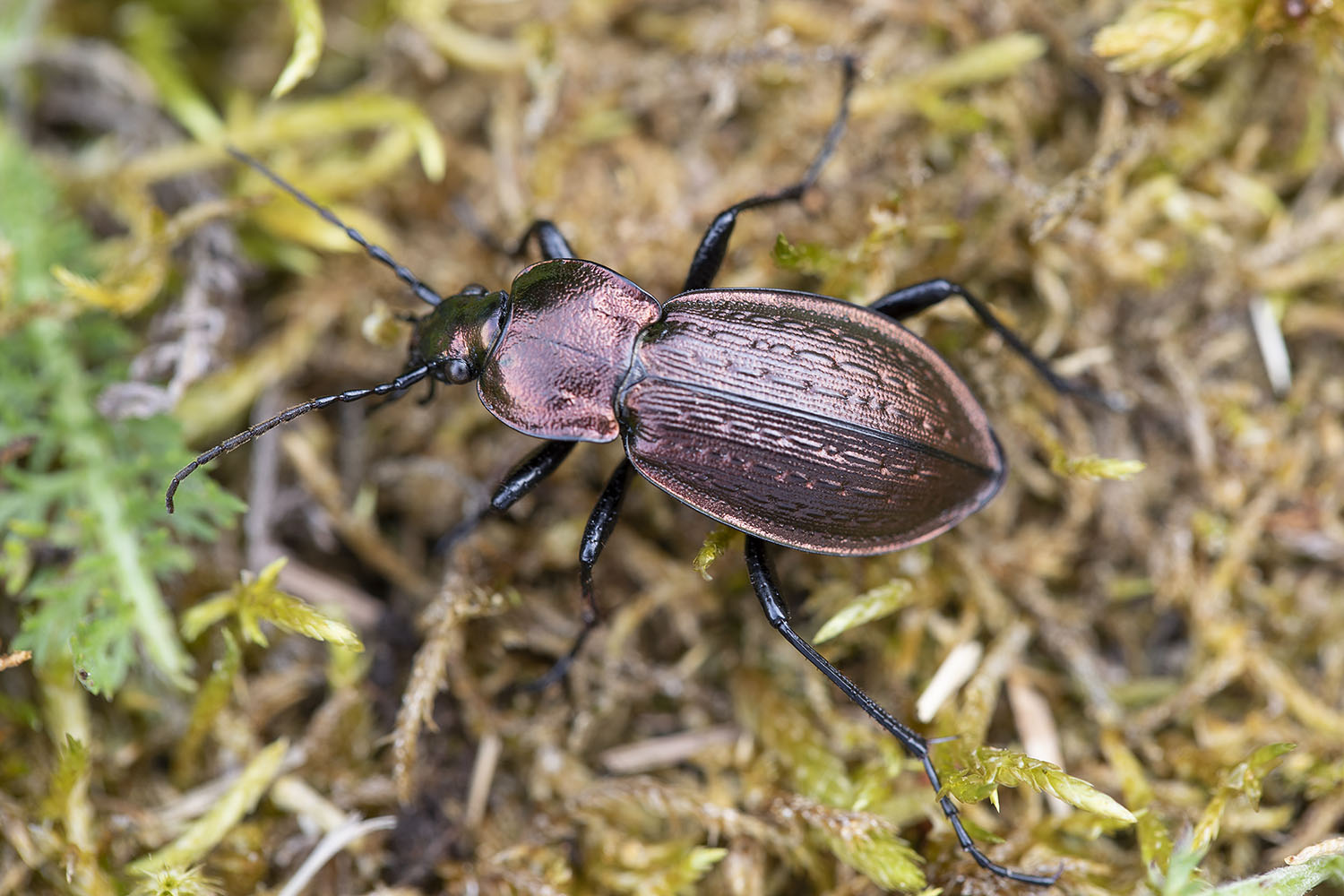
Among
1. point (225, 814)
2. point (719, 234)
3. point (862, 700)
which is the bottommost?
point (225, 814)

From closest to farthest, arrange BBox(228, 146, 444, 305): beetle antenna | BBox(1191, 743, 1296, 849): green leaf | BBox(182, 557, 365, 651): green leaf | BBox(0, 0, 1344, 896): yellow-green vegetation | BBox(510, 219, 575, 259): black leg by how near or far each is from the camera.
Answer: BBox(1191, 743, 1296, 849): green leaf → BBox(182, 557, 365, 651): green leaf → BBox(0, 0, 1344, 896): yellow-green vegetation → BBox(228, 146, 444, 305): beetle antenna → BBox(510, 219, 575, 259): black leg

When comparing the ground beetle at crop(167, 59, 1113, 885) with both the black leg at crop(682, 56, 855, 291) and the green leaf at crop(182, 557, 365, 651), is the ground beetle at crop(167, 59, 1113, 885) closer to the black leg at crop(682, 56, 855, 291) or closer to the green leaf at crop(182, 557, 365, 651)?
the black leg at crop(682, 56, 855, 291)

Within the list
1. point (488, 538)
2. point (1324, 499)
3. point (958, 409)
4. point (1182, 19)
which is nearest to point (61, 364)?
point (488, 538)

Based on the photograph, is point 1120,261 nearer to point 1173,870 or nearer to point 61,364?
point 1173,870

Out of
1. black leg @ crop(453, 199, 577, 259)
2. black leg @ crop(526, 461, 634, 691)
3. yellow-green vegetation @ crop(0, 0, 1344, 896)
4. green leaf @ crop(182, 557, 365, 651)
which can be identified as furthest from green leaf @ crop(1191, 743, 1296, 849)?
black leg @ crop(453, 199, 577, 259)

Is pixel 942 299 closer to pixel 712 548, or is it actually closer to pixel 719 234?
pixel 719 234

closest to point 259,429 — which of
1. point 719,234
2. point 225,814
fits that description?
point 225,814
